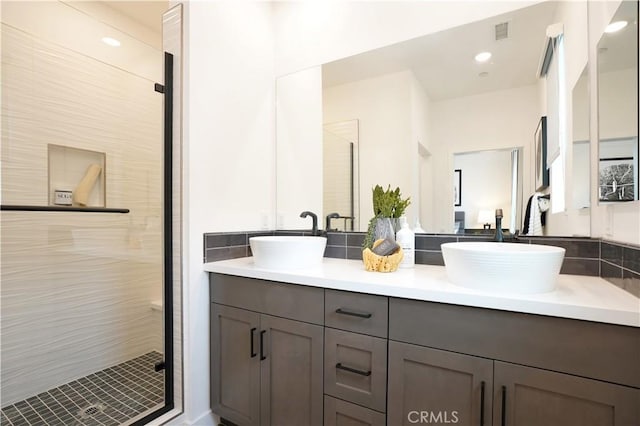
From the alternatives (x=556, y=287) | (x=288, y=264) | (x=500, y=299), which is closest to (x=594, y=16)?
(x=556, y=287)

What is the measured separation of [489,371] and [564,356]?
20 cm

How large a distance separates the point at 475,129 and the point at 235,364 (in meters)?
1.68

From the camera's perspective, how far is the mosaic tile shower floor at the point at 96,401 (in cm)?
151

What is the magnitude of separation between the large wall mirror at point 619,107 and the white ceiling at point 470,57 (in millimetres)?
333

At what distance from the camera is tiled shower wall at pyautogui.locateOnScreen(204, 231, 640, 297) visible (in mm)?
949

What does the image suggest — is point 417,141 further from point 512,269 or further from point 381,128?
point 512,269

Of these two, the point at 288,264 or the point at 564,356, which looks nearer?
the point at 564,356

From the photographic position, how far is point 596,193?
3.83 ft

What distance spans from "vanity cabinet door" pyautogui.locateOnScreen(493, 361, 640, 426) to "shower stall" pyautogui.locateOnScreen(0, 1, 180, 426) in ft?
4.81

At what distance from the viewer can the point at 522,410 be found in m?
0.87

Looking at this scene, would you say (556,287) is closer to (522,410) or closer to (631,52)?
(522,410)

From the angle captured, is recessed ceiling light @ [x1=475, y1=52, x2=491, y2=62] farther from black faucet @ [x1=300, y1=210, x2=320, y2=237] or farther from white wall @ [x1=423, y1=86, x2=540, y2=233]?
black faucet @ [x1=300, y1=210, x2=320, y2=237]

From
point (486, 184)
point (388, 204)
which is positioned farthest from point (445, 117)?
point (388, 204)


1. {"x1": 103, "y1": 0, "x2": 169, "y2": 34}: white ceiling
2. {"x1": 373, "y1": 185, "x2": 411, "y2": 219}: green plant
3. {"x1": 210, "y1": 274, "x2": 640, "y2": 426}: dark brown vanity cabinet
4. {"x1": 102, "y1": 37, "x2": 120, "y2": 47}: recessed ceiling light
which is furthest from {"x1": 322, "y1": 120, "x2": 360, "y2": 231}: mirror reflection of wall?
{"x1": 102, "y1": 37, "x2": 120, "y2": 47}: recessed ceiling light
